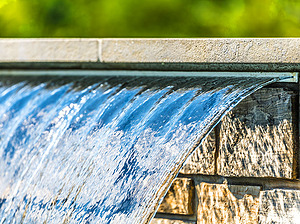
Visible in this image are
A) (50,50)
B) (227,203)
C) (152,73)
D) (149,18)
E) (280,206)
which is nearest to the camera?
(280,206)

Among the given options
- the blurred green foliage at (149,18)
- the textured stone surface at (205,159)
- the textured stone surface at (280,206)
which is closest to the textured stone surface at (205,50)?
the textured stone surface at (205,159)

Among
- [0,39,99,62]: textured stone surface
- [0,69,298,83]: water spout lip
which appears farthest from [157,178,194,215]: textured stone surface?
[0,39,99,62]: textured stone surface

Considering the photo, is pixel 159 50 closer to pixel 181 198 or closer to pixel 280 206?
pixel 181 198

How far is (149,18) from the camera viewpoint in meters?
7.36

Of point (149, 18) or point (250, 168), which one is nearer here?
point (250, 168)

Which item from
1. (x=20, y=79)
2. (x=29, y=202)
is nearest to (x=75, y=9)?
(x=20, y=79)

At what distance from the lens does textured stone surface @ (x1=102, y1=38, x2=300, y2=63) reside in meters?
2.24

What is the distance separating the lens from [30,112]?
9.59 feet

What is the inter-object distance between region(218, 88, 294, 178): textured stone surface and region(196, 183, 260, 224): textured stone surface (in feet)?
0.22

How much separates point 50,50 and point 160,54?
2.06ft

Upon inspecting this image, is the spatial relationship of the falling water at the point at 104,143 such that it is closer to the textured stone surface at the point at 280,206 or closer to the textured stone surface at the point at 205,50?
the textured stone surface at the point at 205,50

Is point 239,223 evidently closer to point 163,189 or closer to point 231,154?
point 231,154

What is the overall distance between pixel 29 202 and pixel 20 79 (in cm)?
96

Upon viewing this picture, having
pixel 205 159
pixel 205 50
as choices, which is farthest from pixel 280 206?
pixel 205 50
